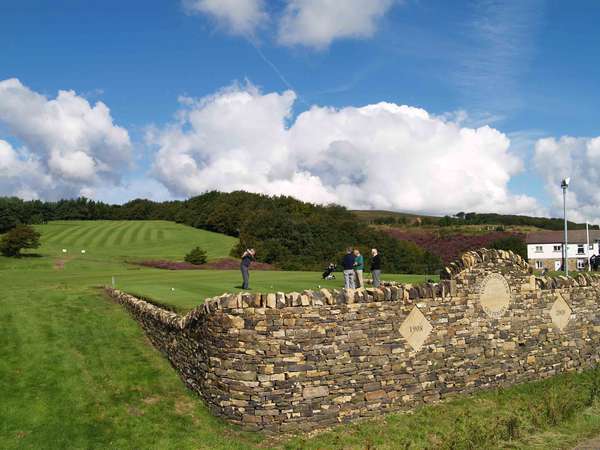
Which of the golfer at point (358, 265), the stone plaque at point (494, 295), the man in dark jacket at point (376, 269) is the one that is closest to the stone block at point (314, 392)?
the stone plaque at point (494, 295)

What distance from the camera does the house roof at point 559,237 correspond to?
236 ft

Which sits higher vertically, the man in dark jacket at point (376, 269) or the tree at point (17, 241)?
the tree at point (17, 241)

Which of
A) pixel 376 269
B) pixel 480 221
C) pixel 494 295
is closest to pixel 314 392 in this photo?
pixel 494 295

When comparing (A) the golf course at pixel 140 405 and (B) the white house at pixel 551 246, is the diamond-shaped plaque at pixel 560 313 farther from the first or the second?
(B) the white house at pixel 551 246

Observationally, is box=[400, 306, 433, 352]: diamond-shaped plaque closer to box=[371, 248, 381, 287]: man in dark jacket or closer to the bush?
box=[371, 248, 381, 287]: man in dark jacket

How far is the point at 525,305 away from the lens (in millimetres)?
15922

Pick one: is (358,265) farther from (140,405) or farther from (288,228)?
(288,228)

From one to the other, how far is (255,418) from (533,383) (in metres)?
10.2

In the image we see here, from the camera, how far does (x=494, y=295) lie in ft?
49.6

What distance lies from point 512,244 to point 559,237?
11474mm

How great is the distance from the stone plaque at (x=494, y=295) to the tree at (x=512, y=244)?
5746cm

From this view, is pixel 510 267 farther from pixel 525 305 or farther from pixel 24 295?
pixel 24 295

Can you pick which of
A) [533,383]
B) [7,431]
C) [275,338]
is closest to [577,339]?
[533,383]

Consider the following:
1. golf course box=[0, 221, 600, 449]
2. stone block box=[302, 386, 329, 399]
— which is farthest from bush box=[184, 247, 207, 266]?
stone block box=[302, 386, 329, 399]
